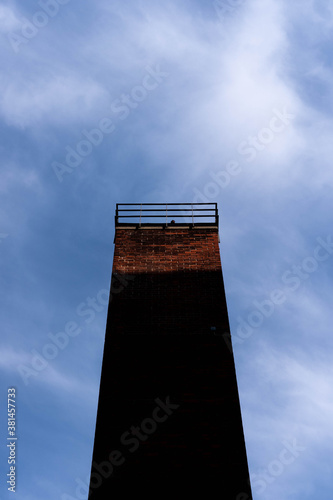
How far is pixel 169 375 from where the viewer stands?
32.7 feet

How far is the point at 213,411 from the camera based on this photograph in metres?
9.27

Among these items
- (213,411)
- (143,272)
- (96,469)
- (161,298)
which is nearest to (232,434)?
(213,411)

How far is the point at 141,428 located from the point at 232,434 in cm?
196

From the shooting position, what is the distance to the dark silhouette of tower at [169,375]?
8.46m

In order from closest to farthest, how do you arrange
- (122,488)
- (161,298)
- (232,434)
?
(122,488) < (232,434) < (161,298)

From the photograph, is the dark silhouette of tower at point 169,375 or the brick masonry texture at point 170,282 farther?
the brick masonry texture at point 170,282

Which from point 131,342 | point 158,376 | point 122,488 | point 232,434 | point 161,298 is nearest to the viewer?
point 122,488

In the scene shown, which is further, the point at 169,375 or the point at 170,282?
the point at 170,282

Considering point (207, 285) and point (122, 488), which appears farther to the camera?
point (207, 285)

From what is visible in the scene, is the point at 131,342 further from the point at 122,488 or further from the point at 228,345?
the point at 122,488

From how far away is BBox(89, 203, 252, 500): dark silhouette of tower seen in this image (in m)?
8.46

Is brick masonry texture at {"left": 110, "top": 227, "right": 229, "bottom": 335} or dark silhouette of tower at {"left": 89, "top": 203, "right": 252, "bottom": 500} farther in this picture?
brick masonry texture at {"left": 110, "top": 227, "right": 229, "bottom": 335}

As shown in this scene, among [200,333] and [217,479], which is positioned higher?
[200,333]

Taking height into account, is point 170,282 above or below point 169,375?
above
